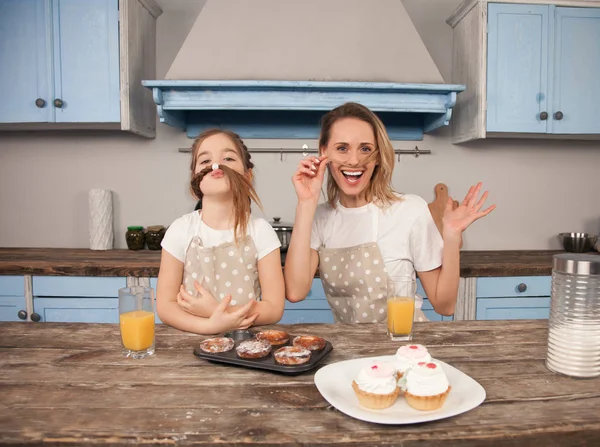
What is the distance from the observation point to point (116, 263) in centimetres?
240

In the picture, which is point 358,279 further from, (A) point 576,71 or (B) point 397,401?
(A) point 576,71

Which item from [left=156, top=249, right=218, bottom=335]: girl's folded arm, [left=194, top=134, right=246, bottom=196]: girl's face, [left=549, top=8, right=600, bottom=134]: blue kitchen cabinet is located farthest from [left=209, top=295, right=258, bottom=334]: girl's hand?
[left=549, top=8, right=600, bottom=134]: blue kitchen cabinet

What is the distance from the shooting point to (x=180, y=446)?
699 millimetres

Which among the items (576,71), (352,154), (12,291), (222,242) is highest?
(576,71)

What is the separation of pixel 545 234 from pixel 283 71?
1991mm

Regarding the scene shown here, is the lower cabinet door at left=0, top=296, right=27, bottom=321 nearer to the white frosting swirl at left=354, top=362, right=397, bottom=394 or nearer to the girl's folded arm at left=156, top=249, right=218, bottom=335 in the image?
the girl's folded arm at left=156, top=249, right=218, bottom=335

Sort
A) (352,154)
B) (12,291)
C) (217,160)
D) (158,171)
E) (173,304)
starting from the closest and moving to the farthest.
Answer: (173,304)
(217,160)
(352,154)
(12,291)
(158,171)

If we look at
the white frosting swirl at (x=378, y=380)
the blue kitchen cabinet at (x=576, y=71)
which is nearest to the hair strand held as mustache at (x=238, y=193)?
the white frosting swirl at (x=378, y=380)

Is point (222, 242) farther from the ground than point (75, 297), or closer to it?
farther from the ground

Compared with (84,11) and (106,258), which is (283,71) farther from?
(106,258)

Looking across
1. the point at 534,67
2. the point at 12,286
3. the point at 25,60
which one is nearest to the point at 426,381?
the point at 12,286

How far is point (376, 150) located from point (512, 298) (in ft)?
4.57

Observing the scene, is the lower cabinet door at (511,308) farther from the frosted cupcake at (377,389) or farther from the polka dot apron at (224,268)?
the frosted cupcake at (377,389)

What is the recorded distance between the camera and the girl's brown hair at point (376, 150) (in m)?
1.60
